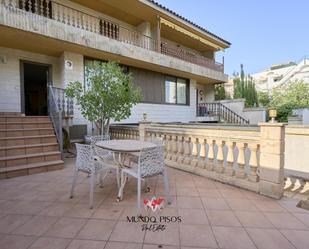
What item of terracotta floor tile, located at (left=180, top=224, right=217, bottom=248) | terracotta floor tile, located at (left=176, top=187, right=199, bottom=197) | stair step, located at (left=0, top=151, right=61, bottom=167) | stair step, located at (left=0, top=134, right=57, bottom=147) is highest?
stair step, located at (left=0, top=134, right=57, bottom=147)

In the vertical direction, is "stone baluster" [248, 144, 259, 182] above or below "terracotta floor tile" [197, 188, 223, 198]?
above

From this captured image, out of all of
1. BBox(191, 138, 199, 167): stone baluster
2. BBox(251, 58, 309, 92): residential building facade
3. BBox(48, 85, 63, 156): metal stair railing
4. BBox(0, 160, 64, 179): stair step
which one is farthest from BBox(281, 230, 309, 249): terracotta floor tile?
BBox(251, 58, 309, 92): residential building facade

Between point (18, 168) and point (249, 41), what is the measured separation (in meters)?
32.2

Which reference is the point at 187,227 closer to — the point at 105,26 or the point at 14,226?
the point at 14,226

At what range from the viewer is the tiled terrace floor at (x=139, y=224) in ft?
6.98

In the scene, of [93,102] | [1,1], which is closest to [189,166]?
[93,102]

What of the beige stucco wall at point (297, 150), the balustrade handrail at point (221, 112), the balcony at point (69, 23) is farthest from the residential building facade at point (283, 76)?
the beige stucco wall at point (297, 150)

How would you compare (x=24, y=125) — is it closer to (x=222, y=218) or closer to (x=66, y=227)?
(x=66, y=227)

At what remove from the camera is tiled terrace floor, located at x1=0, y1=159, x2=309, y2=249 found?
2.13m

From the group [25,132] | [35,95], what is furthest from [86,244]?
[35,95]

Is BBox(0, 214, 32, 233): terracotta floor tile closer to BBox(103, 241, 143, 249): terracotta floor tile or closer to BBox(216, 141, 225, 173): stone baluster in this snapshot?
BBox(103, 241, 143, 249): terracotta floor tile

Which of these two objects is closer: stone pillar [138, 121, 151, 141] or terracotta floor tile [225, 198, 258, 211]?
terracotta floor tile [225, 198, 258, 211]

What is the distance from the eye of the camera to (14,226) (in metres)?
2.43

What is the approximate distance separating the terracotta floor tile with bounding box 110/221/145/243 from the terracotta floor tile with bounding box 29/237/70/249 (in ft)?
1.62
